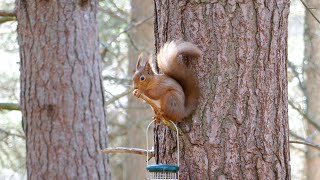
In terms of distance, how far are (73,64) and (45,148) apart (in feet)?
1.73

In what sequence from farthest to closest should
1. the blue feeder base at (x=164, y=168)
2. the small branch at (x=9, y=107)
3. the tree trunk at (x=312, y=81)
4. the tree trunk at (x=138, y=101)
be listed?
the tree trunk at (x=138, y=101) < the tree trunk at (x=312, y=81) < the small branch at (x=9, y=107) < the blue feeder base at (x=164, y=168)

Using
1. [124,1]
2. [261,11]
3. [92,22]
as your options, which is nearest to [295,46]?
[124,1]

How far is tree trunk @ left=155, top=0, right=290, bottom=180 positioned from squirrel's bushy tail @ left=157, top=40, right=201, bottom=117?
1.1 inches

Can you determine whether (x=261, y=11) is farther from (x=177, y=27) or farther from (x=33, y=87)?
(x=33, y=87)

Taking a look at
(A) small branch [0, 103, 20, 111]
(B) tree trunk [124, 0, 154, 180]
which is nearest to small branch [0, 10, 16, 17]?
(A) small branch [0, 103, 20, 111]

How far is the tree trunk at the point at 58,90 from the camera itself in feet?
12.2

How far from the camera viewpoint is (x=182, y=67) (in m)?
2.16

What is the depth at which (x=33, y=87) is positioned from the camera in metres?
3.72

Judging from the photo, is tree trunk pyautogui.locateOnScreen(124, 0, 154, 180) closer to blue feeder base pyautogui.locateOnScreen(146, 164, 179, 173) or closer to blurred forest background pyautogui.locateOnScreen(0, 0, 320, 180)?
blurred forest background pyautogui.locateOnScreen(0, 0, 320, 180)

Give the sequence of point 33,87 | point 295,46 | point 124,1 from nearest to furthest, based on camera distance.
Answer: point 33,87 < point 295,46 < point 124,1

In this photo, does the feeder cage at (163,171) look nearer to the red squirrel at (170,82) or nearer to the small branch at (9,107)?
the red squirrel at (170,82)

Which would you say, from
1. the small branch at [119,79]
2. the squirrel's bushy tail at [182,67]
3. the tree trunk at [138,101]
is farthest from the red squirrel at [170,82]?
the tree trunk at [138,101]

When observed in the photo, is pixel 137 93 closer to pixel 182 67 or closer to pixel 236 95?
pixel 182 67

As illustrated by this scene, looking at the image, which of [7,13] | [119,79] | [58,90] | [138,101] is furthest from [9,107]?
[138,101]
